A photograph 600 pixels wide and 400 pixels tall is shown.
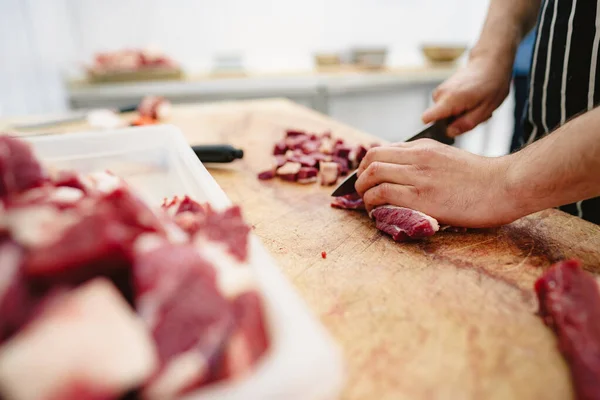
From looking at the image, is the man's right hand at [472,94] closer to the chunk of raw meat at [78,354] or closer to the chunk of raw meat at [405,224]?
the chunk of raw meat at [405,224]

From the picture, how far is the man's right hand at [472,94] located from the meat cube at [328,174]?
17.9 inches

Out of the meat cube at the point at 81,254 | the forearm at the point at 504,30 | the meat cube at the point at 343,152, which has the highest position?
the forearm at the point at 504,30

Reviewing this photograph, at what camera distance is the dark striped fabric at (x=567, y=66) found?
1.50 meters

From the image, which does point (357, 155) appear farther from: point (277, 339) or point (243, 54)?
point (243, 54)

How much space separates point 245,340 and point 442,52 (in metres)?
4.99

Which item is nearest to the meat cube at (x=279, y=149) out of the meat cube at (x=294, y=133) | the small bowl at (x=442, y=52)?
the meat cube at (x=294, y=133)

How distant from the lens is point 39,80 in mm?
4047

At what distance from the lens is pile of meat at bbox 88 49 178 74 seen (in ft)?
12.7

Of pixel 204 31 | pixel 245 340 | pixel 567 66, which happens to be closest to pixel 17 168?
pixel 245 340

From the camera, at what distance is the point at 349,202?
1461mm

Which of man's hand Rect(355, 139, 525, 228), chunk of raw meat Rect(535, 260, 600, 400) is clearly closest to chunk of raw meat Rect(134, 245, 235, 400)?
chunk of raw meat Rect(535, 260, 600, 400)

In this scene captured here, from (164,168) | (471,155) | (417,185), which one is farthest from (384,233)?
(164,168)

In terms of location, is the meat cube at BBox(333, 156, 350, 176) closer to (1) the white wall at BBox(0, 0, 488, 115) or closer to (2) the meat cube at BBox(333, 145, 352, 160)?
(2) the meat cube at BBox(333, 145, 352, 160)

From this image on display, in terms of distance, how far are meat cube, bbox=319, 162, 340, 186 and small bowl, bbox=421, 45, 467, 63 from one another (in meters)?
3.80
